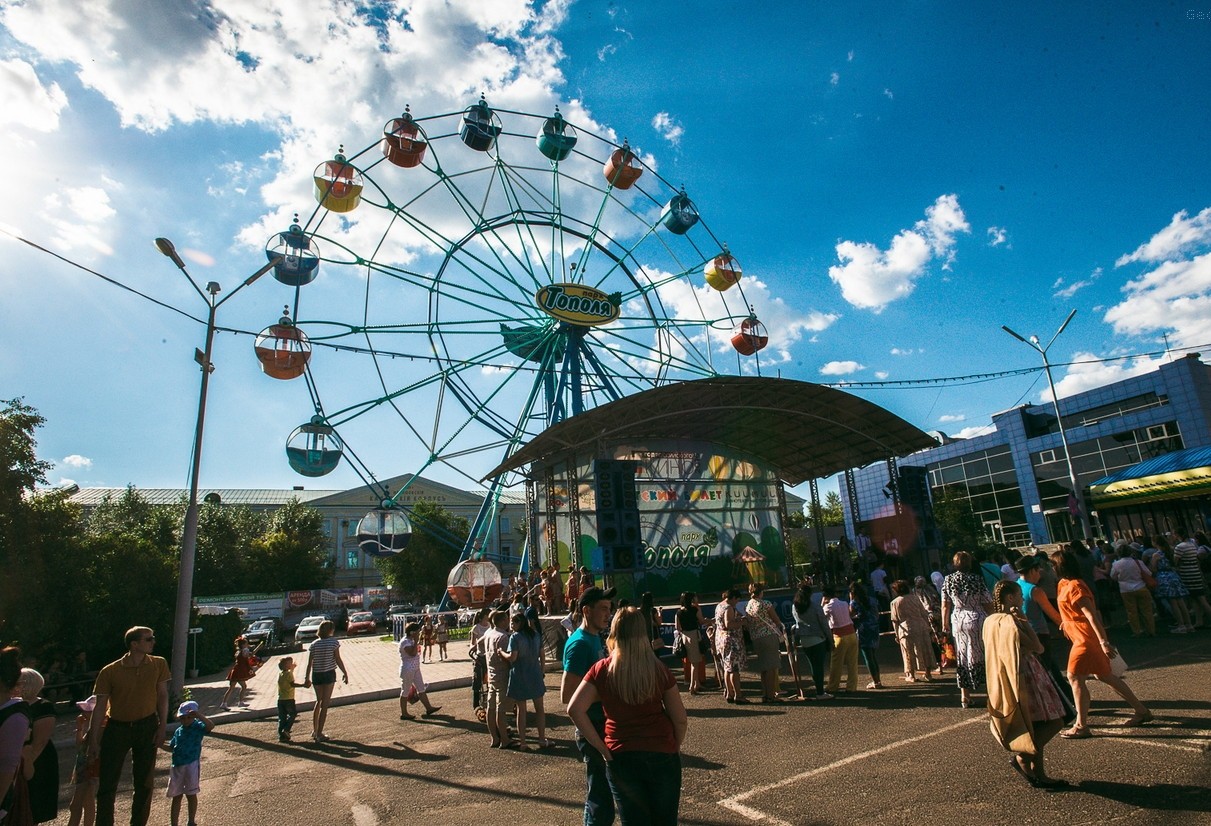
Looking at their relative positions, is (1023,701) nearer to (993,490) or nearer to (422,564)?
(993,490)

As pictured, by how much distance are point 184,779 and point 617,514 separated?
1271 centimetres

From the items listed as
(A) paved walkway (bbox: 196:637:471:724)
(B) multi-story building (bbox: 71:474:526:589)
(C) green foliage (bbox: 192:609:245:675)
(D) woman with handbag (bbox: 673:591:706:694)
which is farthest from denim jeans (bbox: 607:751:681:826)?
(B) multi-story building (bbox: 71:474:526:589)

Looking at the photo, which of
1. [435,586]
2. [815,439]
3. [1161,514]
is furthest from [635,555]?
[435,586]

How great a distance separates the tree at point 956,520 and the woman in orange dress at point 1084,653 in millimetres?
35780

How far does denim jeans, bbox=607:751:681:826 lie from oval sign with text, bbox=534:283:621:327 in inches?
808

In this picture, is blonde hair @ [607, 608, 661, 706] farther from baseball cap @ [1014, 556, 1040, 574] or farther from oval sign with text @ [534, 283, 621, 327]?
oval sign with text @ [534, 283, 621, 327]

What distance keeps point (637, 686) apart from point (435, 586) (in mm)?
50188

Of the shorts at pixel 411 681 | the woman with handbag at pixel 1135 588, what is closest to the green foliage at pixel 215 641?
the shorts at pixel 411 681

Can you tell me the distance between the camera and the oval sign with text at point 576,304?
23156 millimetres

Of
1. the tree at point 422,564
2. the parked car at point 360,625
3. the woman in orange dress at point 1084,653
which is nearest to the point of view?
the woman in orange dress at point 1084,653

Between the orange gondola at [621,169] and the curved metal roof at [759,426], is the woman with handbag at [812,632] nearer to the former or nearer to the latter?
the curved metal roof at [759,426]

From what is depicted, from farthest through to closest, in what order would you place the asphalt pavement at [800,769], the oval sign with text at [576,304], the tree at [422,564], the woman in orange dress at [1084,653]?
the tree at [422,564] < the oval sign with text at [576,304] < the woman in orange dress at [1084,653] < the asphalt pavement at [800,769]

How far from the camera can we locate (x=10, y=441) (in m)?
15.0

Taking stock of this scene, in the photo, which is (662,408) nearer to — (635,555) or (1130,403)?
(635,555)
